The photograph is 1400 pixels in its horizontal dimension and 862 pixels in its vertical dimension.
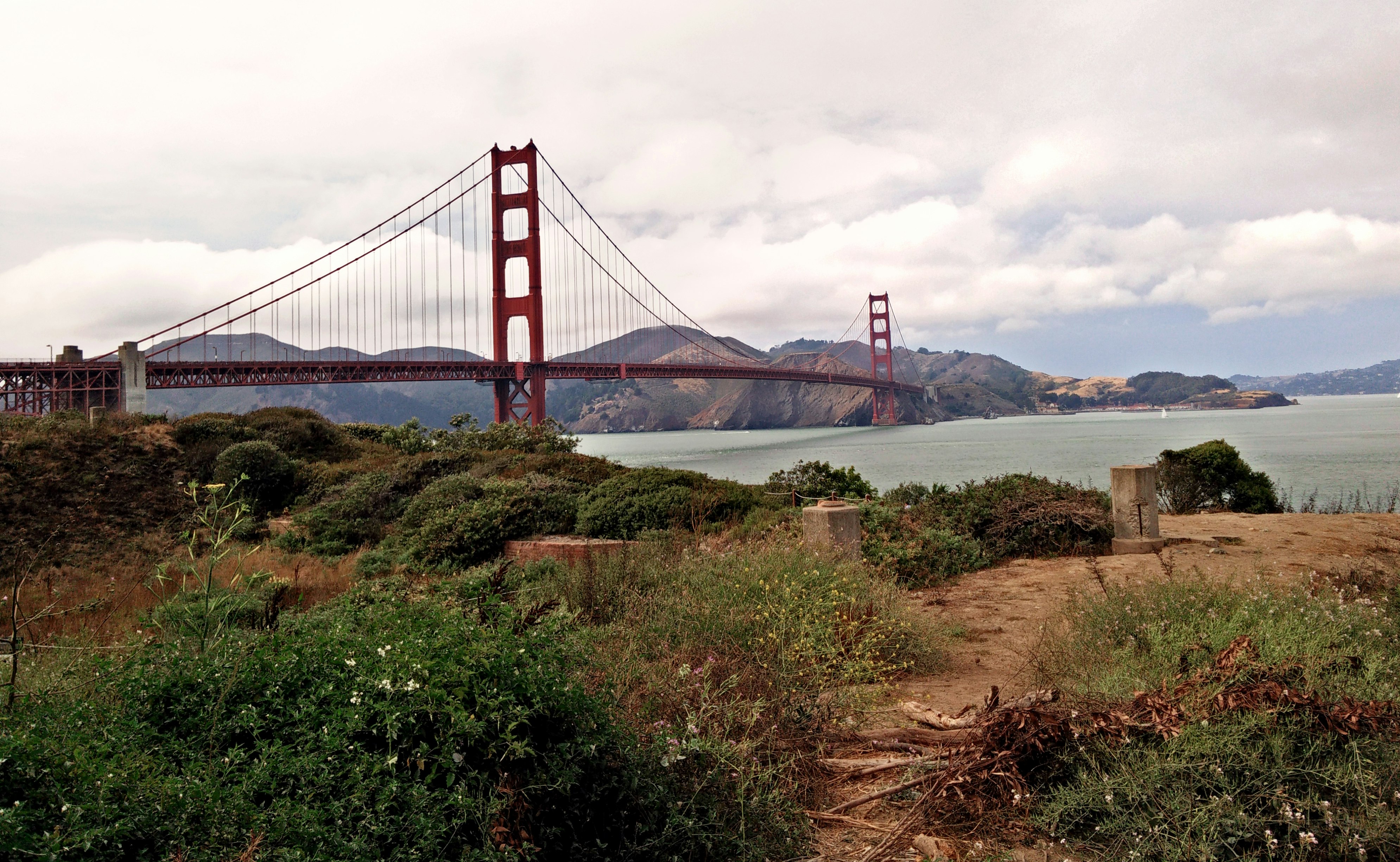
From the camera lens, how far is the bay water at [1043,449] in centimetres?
2980

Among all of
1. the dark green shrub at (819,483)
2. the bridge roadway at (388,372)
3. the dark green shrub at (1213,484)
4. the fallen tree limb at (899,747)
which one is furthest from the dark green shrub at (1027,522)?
the bridge roadway at (388,372)

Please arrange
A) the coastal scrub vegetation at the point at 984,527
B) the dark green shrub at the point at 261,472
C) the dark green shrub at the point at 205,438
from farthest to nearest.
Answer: the dark green shrub at the point at 205,438, the dark green shrub at the point at 261,472, the coastal scrub vegetation at the point at 984,527

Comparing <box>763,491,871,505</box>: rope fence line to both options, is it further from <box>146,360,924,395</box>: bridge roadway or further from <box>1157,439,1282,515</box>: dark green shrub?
<box>146,360,924,395</box>: bridge roadway

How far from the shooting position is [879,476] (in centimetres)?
3189

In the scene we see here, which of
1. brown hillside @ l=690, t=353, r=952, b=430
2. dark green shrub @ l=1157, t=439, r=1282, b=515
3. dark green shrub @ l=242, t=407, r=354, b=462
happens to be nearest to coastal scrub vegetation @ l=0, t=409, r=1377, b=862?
dark green shrub @ l=1157, t=439, r=1282, b=515

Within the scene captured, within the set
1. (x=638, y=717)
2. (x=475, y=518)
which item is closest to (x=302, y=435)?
(x=475, y=518)

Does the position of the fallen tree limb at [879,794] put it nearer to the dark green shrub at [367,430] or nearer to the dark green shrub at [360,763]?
the dark green shrub at [360,763]

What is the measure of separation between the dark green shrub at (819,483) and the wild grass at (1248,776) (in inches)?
309

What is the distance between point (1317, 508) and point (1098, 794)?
63.9ft

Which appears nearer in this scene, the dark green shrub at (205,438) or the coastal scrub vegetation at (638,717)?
the coastal scrub vegetation at (638,717)

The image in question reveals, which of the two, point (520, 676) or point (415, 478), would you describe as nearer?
point (520, 676)

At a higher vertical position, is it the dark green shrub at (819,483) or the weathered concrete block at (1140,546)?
the dark green shrub at (819,483)

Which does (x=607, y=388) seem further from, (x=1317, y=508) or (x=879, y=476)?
(x=1317, y=508)

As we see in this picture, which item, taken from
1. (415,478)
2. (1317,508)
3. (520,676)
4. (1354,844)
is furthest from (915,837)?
(1317,508)
